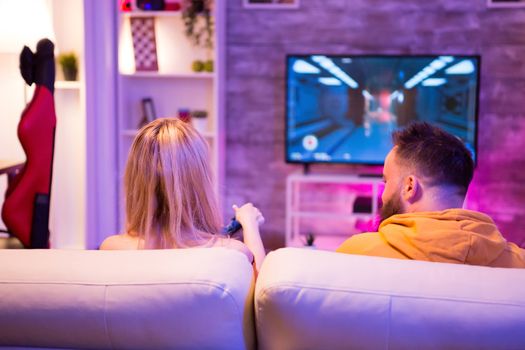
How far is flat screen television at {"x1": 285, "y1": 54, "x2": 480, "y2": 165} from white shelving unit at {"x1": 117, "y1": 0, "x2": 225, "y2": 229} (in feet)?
1.79

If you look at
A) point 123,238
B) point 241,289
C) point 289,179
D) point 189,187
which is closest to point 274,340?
point 241,289

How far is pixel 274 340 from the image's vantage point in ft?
3.31

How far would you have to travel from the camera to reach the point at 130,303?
97 centimetres

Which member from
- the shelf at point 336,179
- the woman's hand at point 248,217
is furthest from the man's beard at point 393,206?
the shelf at point 336,179

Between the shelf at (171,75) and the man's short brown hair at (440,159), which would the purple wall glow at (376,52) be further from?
the man's short brown hair at (440,159)

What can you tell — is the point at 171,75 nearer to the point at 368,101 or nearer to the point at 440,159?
the point at 368,101

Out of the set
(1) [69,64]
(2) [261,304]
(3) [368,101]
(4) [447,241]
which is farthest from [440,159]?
(1) [69,64]

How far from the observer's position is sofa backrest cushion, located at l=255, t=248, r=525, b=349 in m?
0.94

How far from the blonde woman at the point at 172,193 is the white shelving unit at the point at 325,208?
9.21ft

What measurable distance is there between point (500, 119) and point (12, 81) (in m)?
3.41

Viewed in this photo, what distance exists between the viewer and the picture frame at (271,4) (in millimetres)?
4793

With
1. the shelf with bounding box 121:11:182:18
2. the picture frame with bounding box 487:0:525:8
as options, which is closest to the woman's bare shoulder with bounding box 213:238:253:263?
the shelf with bounding box 121:11:182:18

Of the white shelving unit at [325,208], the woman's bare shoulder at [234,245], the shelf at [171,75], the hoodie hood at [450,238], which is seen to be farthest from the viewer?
the shelf at [171,75]

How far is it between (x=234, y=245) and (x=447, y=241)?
0.50 meters
